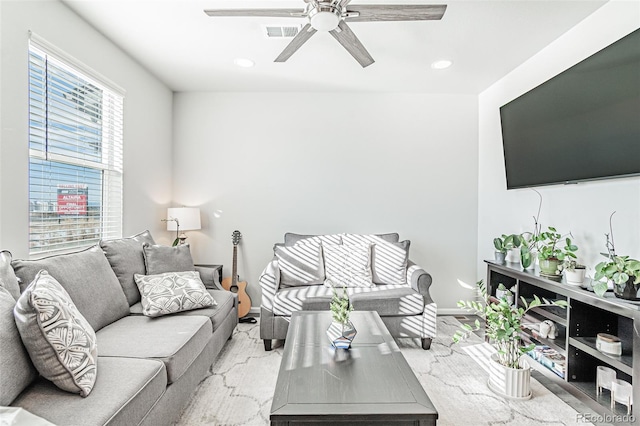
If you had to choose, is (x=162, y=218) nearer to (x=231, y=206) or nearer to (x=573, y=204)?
(x=231, y=206)

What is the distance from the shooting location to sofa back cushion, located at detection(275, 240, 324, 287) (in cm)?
326

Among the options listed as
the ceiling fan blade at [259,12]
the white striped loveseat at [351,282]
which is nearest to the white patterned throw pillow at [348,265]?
the white striped loveseat at [351,282]

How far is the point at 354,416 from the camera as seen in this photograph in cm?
128

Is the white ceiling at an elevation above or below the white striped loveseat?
above

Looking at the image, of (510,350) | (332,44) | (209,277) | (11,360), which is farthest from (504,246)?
(11,360)

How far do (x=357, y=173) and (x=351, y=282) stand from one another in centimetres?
135

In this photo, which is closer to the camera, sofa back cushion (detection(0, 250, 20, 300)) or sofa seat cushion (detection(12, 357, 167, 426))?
sofa seat cushion (detection(12, 357, 167, 426))

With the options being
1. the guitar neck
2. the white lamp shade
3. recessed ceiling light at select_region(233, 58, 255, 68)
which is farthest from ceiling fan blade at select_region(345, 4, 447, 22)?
the guitar neck

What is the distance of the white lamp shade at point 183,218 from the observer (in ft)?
11.8

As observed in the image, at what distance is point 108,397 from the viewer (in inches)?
52.9

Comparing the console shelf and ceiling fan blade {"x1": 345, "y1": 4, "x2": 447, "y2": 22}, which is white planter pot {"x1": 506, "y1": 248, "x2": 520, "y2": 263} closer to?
the console shelf

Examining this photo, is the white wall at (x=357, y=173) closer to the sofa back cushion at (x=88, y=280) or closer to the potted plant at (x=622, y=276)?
the sofa back cushion at (x=88, y=280)

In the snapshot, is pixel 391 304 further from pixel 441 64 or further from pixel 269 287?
pixel 441 64

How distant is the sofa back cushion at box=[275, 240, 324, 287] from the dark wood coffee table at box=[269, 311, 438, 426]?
1.17m
